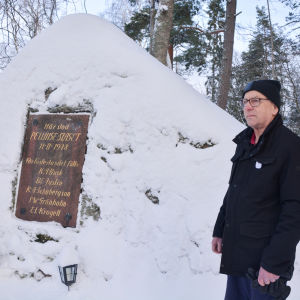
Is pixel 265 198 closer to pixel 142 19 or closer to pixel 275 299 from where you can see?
pixel 275 299

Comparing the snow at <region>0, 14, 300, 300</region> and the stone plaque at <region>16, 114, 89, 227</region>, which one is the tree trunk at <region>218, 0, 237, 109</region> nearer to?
the snow at <region>0, 14, 300, 300</region>

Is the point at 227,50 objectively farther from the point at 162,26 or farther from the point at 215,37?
the point at 215,37

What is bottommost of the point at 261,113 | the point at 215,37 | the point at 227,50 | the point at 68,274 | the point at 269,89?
the point at 68,274

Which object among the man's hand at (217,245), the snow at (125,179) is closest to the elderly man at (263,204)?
the man's hand at (217,245)

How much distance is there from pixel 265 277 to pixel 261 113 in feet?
2.68

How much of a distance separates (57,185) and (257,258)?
2.28 m

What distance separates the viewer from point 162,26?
5844mm

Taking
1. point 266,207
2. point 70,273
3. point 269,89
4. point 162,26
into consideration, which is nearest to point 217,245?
point 266,207

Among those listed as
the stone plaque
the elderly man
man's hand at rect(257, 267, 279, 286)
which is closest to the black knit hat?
the elderly man

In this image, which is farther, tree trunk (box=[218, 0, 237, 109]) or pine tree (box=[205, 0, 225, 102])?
pine tree (box=[205, 0, 225, 102])

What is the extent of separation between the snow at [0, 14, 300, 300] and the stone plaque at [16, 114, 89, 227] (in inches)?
4.0

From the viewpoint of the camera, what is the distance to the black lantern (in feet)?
9.34

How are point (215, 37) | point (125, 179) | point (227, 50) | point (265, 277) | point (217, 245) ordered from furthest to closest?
point (215, 37)
point (227, 50)
point (125, 179)
point (217, 245)
point (265, 277)

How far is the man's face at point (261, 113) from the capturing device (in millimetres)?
1708
